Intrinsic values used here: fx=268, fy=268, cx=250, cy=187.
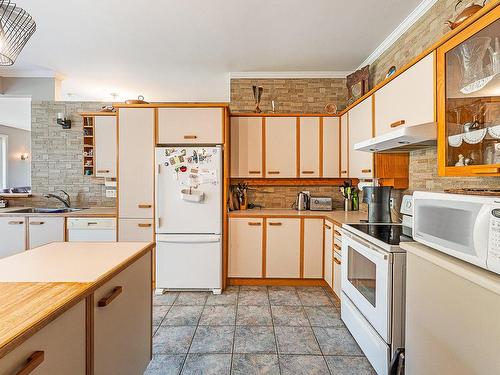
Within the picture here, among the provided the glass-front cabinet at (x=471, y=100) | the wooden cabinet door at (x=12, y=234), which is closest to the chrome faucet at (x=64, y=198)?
the wooden cabinet door at (x=12, y=234)

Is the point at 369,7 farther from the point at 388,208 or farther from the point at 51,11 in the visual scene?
the point at 51,11

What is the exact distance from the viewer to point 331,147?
3.28 meters

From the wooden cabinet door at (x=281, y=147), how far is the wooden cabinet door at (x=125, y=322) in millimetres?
2006

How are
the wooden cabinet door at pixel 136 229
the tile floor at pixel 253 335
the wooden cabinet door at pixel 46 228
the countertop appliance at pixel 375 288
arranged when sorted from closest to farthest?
1. the countertop appliance at pixel 375 288
2. the tile floor at pixel 253 335
3. the wooden cabinet door at pixel 136 229
4. the wooden cabinet door at pixel 46 228

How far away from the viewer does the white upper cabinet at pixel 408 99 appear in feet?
5.35

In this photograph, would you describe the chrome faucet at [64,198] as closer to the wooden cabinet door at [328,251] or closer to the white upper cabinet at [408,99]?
the wooden cabinet door at [328,251]

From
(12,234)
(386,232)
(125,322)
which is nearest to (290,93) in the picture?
(386,232)

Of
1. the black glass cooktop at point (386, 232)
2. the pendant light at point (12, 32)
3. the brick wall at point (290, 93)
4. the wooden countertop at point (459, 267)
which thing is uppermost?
the brick wall at point (290, 93)

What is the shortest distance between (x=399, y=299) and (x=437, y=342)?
0.43 metres

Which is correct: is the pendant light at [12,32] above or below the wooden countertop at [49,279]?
above

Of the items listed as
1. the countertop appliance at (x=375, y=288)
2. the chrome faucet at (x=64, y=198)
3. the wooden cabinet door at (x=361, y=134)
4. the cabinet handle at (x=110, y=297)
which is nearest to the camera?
the cabinet handle at (x=110, y=297)

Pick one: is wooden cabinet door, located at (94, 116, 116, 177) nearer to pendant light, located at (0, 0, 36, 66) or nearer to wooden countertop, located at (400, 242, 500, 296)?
pendant light, located at (0, 0, 36, 66)

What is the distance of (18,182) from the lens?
6359 millimetres

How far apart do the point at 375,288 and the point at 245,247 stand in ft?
5.23
